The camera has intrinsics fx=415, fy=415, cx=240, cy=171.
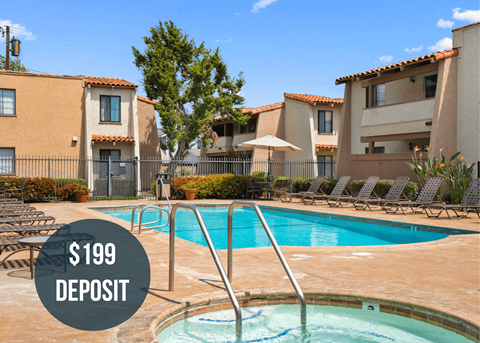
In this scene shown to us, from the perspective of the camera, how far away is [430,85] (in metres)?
19.6

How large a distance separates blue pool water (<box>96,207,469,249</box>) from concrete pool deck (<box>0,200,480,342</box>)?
2.26m

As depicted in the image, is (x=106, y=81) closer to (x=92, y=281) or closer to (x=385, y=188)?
(x=385, y=188)

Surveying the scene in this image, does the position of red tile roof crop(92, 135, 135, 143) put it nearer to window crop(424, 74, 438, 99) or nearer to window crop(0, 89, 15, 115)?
window crop(0, 89, 15, 115)

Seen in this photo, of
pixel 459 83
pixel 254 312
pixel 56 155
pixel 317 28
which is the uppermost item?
pixel 317 28

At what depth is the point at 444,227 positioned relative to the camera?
33.6 feet

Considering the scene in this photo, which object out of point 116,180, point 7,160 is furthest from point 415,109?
point 7,160

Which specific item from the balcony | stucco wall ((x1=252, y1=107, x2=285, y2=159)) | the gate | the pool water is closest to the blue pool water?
the pool water

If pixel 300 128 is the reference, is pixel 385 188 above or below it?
below

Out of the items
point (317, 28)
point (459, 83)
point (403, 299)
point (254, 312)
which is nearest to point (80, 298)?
point (254, 312)

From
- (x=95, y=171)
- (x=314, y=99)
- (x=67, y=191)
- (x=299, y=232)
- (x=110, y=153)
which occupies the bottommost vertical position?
(x=299, y=232)

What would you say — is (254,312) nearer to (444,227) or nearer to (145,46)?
(444,227)

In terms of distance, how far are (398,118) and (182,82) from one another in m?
15.4

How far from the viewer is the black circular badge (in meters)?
3.91

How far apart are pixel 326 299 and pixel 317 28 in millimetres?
20755
